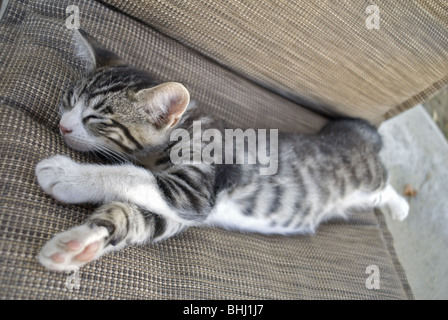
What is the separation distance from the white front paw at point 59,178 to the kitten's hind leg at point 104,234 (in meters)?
0.09

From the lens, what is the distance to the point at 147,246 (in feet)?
3.63

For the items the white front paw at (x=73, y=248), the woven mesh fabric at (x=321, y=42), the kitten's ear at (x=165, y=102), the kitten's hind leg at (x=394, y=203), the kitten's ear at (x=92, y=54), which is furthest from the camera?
the kitten's hind leg at (x=394, y=203)

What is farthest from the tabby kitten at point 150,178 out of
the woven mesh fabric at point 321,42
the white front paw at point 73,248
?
the woven mesh fabric at point 321,42

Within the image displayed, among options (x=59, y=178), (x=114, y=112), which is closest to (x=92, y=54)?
(x=114, y=112)

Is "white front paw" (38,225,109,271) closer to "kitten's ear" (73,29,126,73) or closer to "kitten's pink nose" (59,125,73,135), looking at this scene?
"kitten's pink nose" (59,125,73,135)

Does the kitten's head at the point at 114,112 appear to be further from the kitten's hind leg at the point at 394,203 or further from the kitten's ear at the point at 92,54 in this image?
the kitten's hind leg at the point at 394,203

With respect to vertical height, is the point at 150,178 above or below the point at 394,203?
below

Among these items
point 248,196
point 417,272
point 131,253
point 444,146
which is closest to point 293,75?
point 248,196

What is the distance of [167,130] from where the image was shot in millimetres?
1243

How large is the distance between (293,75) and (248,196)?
68cm

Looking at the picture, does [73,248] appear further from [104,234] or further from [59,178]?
[59,178]

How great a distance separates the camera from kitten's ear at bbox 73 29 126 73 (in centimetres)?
126

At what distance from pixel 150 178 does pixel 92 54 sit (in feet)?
1.78

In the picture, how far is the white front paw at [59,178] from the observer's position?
0.96 metres
